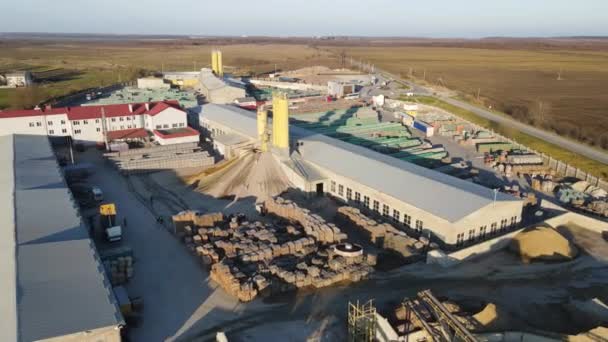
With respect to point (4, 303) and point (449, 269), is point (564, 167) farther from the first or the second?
point (4, 303)

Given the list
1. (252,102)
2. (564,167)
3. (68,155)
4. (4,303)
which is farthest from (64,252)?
(252,102)

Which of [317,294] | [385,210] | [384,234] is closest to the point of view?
[317,294]

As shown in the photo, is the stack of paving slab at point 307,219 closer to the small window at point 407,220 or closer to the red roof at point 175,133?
the small window at point 407,220

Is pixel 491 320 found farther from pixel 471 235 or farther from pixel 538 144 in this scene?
pixel 538 144

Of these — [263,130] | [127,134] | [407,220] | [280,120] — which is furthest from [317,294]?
[127,134]

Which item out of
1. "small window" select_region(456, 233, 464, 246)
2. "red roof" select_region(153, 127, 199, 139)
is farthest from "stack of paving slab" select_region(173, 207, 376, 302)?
"red roof" select_region(153, 127, 199, 139)

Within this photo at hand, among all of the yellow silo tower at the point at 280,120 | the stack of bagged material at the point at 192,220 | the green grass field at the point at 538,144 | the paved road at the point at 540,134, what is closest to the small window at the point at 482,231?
the stack of bagged material at the point at 192,220
